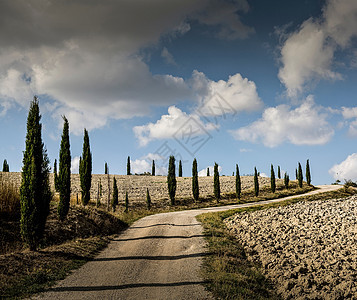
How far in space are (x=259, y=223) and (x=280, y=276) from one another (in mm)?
9796

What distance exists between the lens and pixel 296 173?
83438 millimetres

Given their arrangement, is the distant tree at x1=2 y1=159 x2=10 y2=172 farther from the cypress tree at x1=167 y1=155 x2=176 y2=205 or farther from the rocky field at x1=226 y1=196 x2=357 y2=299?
the rocky field at x1=226 y1=196 x2=357 y2=299

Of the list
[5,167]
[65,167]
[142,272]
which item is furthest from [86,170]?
[5,167]

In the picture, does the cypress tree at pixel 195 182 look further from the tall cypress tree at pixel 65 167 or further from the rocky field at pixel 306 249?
the tall cypress tree at pixel 65 167

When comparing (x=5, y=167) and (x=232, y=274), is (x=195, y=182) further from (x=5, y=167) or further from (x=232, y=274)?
(x=5, y=167)

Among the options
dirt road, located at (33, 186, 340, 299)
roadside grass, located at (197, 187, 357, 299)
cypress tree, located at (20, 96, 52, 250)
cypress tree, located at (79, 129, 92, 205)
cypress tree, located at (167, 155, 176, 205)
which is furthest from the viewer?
cypress tree, located at (167, 155, 176, 205)

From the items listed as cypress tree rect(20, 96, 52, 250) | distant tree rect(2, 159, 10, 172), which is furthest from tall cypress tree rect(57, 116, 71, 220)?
distant tree rect(2, 159, 10, 172)

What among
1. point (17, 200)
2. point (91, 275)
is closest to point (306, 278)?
point (91, 275)

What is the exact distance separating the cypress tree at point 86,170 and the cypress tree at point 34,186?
55.2 ft

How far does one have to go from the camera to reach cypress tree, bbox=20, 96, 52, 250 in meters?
14.0

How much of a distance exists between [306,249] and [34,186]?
48.5ft

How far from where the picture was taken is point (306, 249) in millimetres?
13836

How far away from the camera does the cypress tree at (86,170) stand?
105ft

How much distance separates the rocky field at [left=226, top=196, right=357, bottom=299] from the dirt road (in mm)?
3263
